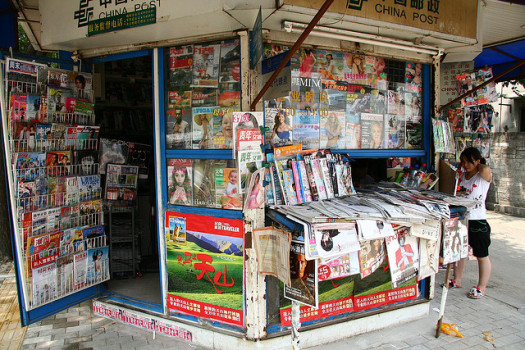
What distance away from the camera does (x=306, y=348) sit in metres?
3.33

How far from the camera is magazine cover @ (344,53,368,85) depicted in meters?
3.70

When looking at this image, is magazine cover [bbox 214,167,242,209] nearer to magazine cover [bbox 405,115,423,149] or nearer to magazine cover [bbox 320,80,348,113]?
magazine cover [bbox 320,80,348,113]

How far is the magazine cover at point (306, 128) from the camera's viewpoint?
3.43 meters

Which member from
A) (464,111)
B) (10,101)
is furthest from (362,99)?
(10,101)

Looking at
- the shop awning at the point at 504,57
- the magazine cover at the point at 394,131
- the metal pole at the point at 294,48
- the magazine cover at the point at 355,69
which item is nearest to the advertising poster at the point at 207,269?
the metal pole at the point at 294,48

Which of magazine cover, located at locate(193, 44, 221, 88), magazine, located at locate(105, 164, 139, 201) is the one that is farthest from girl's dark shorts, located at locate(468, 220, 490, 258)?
magazine, located at locate(105, 164, 139, 201)

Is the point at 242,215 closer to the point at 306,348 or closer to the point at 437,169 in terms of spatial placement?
the point at 306,348

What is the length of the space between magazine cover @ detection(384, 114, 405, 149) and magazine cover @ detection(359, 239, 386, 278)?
128 centimetres

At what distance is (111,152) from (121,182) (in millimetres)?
415

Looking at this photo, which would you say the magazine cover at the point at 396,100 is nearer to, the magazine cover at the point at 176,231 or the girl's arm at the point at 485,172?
the girl's arm at the point at 485,172

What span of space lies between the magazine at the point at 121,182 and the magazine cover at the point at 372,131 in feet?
9.22

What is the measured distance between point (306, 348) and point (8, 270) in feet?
15.8

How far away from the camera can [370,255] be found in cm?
319

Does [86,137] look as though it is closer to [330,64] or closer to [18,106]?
[18,106]
